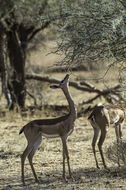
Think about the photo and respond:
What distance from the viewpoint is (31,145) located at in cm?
646

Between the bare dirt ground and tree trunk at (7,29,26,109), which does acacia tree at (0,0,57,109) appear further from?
the bare dirt ground

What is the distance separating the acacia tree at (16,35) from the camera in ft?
40.6

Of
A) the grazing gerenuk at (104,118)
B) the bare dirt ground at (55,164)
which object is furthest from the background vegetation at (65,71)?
the grazing gerenuk at (104,118)

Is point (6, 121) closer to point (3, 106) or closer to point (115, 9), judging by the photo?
point (3, 106)

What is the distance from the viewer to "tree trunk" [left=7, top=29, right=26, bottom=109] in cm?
1329

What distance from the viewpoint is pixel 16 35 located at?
1307cm

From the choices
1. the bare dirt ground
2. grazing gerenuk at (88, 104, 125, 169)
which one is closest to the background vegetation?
the bare dirt ground

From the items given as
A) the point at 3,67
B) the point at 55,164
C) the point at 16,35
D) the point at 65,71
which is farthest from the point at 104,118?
the point at 16,35

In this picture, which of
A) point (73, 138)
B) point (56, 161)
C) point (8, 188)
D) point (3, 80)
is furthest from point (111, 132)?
point (8, 188)

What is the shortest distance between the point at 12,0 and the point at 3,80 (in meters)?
2.46

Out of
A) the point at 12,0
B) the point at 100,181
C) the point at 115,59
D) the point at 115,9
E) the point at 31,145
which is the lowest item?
the point at 100,181

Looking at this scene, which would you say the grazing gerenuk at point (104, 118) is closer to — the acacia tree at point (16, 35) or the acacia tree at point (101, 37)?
the acacia tree at point (101, 37)

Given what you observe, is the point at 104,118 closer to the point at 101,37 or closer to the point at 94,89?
the point at 101,37

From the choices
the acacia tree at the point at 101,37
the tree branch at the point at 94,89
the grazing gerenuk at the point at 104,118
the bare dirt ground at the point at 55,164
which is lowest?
the bare dirt ground at the point at 55,164
